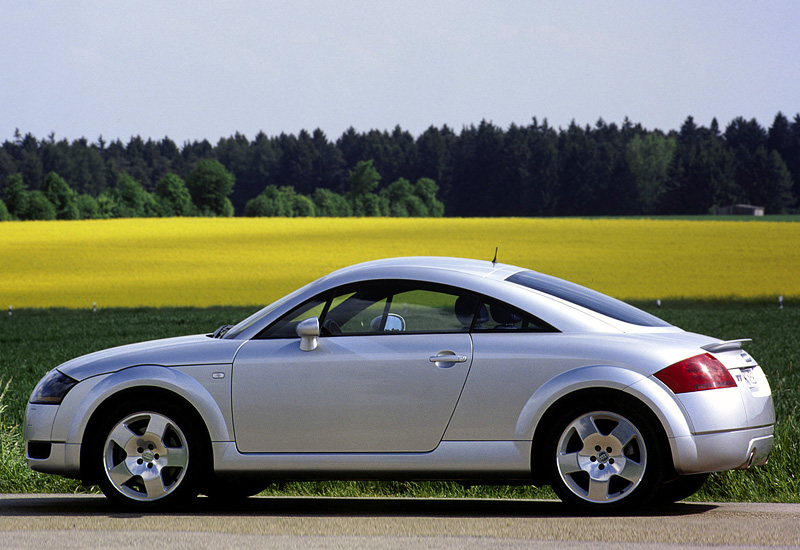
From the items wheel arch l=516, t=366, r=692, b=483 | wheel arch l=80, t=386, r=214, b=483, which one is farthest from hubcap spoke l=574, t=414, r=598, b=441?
wheel arch l=80, t=386, r=214, b=483

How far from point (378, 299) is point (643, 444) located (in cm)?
176

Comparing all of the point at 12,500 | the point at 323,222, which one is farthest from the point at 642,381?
the point at 323,222

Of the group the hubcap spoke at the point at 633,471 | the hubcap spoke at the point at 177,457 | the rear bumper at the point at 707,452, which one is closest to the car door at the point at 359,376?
the hubcap spoke at the point at 177,457

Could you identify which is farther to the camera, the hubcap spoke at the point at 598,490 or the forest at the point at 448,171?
the forest at the point at 448,171

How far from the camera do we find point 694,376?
20.3ft

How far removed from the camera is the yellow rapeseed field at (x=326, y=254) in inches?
1767

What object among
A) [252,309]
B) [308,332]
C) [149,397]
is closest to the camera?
[308,332]

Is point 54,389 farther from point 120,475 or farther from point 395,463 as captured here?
point 395,463

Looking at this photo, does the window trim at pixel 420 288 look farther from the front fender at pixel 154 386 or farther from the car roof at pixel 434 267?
the front fender at pixel 154 386

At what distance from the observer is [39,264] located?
54.9 m

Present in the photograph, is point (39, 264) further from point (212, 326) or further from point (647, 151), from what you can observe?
point (647, 151)

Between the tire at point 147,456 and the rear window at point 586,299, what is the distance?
2.14m

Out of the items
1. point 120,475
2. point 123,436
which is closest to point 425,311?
point 123,436

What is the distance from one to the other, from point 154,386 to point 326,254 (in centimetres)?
5042
